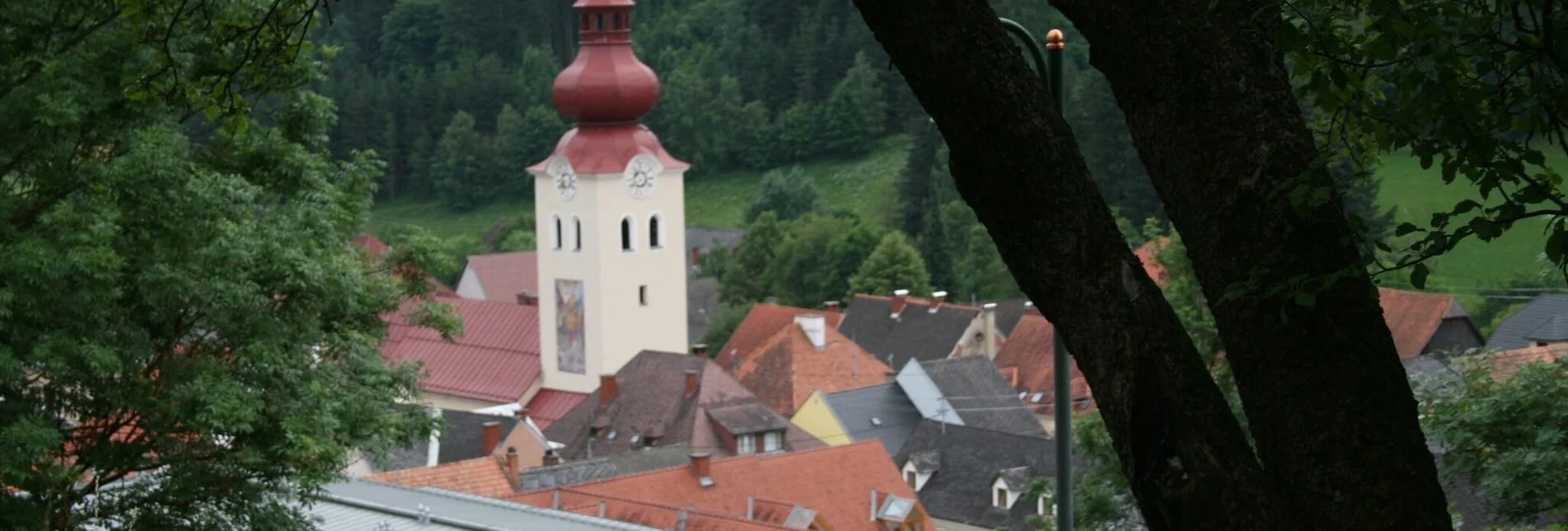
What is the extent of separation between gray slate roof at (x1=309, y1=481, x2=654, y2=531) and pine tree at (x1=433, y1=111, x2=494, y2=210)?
224 ft

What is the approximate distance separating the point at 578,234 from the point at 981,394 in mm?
14289

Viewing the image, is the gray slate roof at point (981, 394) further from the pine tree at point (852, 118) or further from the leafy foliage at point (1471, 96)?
the pine tree at point (852, 118)

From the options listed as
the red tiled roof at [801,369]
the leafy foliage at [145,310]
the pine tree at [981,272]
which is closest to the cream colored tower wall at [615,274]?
the red tiled roof at [801,369]

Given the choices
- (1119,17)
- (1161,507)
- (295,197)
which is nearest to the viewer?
(1161,507)

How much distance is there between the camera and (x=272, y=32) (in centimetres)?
417

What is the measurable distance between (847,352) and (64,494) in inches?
1405

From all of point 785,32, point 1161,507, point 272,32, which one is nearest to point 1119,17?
point 1161,507

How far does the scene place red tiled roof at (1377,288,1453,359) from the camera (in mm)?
38209

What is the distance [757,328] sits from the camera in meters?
52.9

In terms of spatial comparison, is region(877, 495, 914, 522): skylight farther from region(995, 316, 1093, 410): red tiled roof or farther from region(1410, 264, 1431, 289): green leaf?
region(1410, 264, 1431, 289): green leaf

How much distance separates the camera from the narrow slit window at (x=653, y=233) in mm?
53344

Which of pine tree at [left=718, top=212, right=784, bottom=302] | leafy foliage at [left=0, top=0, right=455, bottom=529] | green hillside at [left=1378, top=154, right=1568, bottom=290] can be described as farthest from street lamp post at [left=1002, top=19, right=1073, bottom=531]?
pine tree at [left=718, top=212, right=784, bottom=302]

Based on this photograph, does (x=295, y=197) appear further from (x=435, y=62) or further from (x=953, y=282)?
(x=435, y=62)

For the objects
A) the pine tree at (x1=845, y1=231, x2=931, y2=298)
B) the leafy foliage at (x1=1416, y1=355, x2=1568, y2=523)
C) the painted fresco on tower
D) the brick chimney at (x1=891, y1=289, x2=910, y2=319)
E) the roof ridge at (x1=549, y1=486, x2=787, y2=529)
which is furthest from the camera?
the pine tree at (x1=845, y1=231, x2=931, y2=298)
